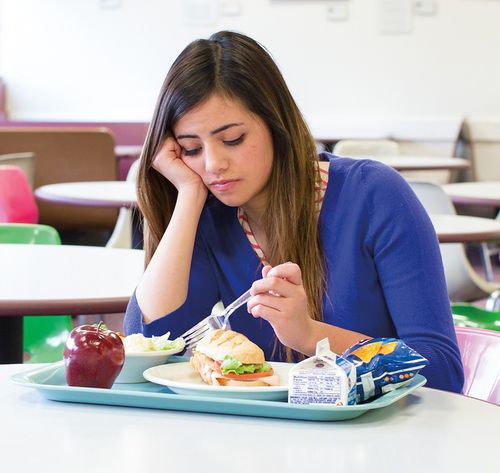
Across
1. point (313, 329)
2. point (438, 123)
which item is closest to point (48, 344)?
point (313, 329)

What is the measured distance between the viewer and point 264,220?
183 cm

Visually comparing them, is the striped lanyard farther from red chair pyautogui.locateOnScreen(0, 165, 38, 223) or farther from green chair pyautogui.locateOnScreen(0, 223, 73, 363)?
red chair pyautogui.locateOnScreen(0, 165, 38, 223)

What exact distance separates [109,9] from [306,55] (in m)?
1.57

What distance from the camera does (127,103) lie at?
27.3ft

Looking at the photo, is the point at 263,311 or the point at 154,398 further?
the point at 263,311

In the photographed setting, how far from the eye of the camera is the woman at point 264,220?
1.67 m

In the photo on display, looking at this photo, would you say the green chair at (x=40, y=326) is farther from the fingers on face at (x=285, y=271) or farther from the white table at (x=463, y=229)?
the fingers on face at (x=285, y=271)

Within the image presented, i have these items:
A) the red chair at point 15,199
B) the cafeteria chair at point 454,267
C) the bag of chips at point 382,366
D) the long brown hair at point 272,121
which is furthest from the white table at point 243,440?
the cafeteria chair at point 454,267

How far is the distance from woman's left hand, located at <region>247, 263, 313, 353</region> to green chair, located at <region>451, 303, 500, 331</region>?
1.74 metres

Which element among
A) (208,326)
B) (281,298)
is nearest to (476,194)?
(208,326)

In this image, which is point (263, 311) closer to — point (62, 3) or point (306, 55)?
point (306, 55)

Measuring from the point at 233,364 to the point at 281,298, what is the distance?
0.49ft

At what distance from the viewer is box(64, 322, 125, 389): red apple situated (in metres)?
1.28

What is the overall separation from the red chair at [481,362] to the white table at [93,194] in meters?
2.31
